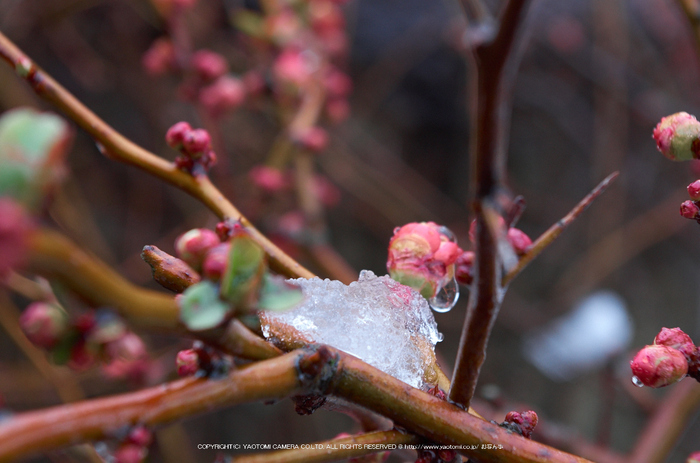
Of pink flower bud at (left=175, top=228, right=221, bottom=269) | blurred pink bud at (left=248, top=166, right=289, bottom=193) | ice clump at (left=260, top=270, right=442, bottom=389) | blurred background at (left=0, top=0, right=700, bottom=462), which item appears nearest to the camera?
pink flower bud at (left=175, top=228, right=221, bottom=269)

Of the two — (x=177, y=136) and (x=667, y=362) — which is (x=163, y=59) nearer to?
(x=177, y=136)

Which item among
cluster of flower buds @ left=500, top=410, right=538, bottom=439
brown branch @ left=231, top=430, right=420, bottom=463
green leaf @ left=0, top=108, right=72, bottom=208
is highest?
green leaf @ left=0, top=108, right=72, bottom=208

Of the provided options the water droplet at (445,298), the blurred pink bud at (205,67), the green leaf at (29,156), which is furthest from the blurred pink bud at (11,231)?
the blurred pink bud at (205,67)

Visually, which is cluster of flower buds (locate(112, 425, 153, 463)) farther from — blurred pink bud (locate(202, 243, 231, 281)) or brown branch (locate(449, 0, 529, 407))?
brown branch (locate(449, 0, 529, 407))

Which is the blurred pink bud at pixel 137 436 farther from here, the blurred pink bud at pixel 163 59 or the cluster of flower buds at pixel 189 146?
the blurred pink bud at pixel 163 59

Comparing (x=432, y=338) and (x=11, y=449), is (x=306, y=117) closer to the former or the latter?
(x=432, y=338)

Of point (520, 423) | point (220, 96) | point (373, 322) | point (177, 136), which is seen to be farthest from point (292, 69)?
point (520, 423)

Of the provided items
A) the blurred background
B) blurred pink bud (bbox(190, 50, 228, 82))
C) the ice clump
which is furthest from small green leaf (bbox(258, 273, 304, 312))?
the blurred background
